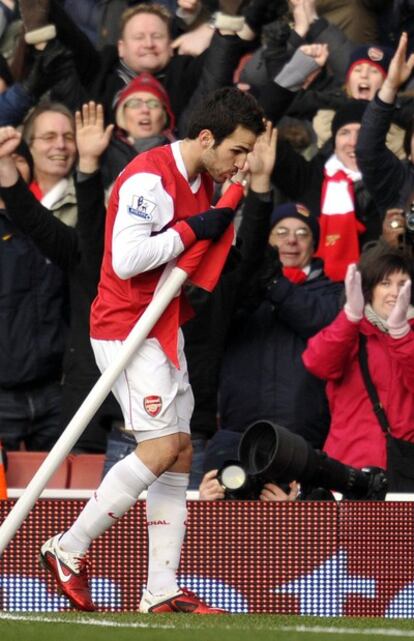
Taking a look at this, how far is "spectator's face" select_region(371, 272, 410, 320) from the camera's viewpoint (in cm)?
796

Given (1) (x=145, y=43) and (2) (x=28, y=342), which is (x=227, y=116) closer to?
(2) (x=28, y=342)

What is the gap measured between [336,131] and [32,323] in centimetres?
239

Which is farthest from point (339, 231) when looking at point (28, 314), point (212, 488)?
point (212, 488)

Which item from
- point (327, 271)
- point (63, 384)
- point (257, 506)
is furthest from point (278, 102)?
point (257, 506)

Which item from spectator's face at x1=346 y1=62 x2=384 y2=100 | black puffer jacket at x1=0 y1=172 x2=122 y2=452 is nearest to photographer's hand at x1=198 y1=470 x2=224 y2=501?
black puffer jacket at x1=0 y1=172 x2=122 y2=452

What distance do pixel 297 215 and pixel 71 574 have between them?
11.8 feet

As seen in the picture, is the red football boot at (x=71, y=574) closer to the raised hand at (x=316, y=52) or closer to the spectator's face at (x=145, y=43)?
the raised hand at (x=316, y=52)

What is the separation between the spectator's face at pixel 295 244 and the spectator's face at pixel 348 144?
33.2 inches

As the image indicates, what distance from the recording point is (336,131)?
9.71 meters

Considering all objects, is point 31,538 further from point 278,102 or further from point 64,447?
point 278,102

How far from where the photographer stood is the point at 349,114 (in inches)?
380

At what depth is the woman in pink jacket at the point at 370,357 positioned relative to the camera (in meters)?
7.71

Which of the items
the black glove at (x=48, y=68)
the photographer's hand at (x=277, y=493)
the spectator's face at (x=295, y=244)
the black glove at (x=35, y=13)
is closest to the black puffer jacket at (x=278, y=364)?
the spectator's face at (x=295, y=244)

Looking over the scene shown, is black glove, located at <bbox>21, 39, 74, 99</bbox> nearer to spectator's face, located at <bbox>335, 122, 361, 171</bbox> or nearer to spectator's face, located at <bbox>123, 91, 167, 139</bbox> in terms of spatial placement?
spectator's face, located at <bbox>123, 91, 167, 139</bbox>
